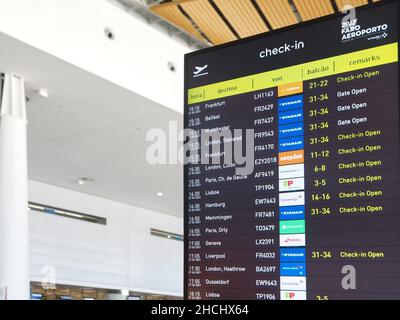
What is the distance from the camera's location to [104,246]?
2416cm

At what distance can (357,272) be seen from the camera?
8.63 ft

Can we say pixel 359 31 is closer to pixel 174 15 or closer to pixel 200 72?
Result: pixel 200 72

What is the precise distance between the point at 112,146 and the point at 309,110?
14.8 m

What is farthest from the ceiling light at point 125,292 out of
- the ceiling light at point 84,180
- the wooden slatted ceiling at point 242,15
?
the wooden slatted ceiling at point 242,15

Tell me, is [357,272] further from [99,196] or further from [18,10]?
[99,196]

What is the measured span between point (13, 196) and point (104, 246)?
42.9 ft

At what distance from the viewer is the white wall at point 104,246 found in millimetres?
21734

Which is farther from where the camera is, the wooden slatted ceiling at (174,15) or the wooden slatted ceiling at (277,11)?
the wooden slatted ceiling at (174,15)

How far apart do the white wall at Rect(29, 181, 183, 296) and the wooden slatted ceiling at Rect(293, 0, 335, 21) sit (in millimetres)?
12439

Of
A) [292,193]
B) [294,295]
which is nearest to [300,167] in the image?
[292,193]

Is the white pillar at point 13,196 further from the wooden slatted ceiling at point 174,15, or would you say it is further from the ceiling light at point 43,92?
the wooden slatted ceiling at point 174,15

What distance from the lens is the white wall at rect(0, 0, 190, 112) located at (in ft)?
35.9

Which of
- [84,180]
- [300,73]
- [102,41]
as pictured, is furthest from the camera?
[84,180]
